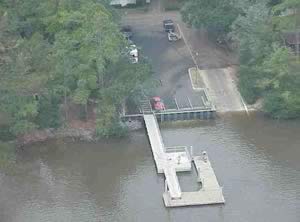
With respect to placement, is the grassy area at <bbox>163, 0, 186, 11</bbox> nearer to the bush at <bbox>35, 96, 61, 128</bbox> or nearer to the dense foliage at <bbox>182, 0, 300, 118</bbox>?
the dense foliage at <bbox>182, 0, 300, 118</bbox>

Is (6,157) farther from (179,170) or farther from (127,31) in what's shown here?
(127,31)

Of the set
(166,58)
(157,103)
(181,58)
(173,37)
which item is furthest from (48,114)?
(173,37)

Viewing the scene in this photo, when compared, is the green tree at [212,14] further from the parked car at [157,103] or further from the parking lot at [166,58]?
the parked car at [157,103]

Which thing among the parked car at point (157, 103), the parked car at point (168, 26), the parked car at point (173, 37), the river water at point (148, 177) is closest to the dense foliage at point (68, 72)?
the river water at point (148, 177)

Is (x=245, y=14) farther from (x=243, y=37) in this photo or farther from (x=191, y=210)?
(x=191, y=210)

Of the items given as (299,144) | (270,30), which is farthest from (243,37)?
(299,144)

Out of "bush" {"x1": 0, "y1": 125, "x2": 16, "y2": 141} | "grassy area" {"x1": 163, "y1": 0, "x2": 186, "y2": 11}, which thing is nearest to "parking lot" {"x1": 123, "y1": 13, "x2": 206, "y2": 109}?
"grassy area" {"x1": 163, "y1": 0, "x2": 186, "y2": 11}
